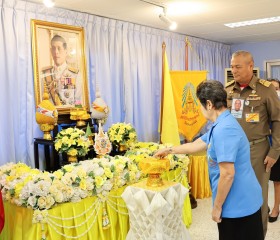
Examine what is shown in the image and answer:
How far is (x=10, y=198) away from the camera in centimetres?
233

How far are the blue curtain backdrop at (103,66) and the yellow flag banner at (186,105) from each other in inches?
14.6

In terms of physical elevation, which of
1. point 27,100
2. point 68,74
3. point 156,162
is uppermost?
point 68,74

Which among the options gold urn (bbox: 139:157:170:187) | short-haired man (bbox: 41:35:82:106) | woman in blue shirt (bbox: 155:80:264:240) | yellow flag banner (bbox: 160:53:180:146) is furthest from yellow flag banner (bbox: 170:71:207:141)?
woman in blue shirt (bbox: 155:80:264:240)

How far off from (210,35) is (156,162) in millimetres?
3574

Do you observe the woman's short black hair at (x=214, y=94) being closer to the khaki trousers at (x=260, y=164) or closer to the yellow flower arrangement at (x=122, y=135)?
the khaki trousers at (x=260, y=164)

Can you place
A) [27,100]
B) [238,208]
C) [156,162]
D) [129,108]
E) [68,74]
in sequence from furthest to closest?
[129,108] → [68,74] → [27,100] → [156,162] → [238,208]

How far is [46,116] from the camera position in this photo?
306cm

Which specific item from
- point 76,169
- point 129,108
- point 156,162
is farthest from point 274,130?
point 129,108

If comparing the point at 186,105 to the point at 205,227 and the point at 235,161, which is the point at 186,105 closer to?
the point at 205,227

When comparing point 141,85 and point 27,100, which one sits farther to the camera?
point 141,85

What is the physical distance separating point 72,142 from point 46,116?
16.1 inches

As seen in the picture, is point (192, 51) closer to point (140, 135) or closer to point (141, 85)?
point (141, 85)

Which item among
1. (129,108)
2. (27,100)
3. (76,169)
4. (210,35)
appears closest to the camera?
(76,169)

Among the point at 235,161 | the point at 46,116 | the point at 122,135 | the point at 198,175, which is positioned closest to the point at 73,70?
the point at 46,116
